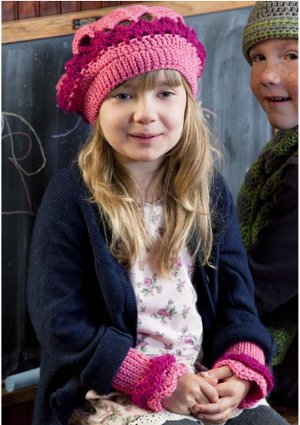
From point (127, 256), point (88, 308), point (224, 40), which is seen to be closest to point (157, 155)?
point (127, 256)

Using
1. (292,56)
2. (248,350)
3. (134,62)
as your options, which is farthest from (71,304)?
(292,56)

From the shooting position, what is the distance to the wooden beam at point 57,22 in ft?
6.37

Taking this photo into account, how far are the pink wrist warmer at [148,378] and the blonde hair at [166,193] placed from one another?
202 mm

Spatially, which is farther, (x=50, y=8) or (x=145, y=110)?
(x=50, y=8)

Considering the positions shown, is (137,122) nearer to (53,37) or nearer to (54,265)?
(54,265)

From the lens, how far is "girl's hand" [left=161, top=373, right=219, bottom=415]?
156cm

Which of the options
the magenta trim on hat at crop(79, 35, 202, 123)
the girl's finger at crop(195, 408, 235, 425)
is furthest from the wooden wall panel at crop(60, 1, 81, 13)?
the girl's finger at crop(195, 408, 235, 425)

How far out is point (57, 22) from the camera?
→ 2.00 m

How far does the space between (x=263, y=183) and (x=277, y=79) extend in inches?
11.7

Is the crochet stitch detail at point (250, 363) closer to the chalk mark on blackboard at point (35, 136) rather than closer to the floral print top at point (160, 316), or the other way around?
the floral print top at point (160, 316)

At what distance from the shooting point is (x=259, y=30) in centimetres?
200

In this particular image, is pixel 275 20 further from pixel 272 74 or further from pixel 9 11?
pixel 9 11

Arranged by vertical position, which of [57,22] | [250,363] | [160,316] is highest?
[57,22]

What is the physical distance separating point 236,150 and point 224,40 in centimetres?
33
